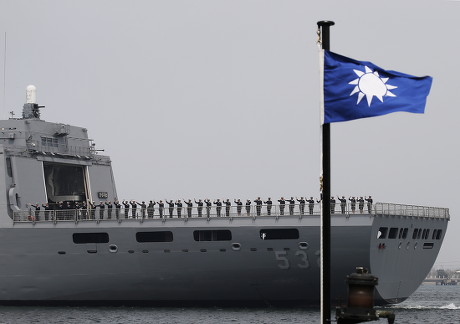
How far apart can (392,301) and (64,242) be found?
17.7 m

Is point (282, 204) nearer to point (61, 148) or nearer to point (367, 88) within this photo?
point (61, 148)

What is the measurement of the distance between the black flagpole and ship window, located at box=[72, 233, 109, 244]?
3756 cm

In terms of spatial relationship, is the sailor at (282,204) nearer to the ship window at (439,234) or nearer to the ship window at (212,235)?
the ship window at (212,235)

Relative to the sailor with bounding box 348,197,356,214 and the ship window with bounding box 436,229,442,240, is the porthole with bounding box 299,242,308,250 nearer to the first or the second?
the sailor with bounding box 348,197,356,214

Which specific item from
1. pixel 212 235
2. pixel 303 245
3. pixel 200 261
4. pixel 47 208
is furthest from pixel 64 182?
pixel 303 245

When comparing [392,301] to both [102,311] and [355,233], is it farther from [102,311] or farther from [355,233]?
[102,311]

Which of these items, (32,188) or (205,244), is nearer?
(205,244)

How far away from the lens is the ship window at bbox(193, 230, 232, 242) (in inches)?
1902

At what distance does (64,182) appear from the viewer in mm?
59094

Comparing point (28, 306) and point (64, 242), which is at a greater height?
point (64, 242)

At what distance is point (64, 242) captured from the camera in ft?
166

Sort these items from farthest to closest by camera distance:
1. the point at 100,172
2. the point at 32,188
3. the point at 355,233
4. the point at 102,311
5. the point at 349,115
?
the point at 100,172, the point at 32,188, the point at 102,311, the point at 355,233, the point at 349,115

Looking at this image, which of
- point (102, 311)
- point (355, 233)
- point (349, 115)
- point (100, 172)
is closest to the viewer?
point (349, 115)

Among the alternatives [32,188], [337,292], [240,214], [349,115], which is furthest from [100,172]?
[349,115]
